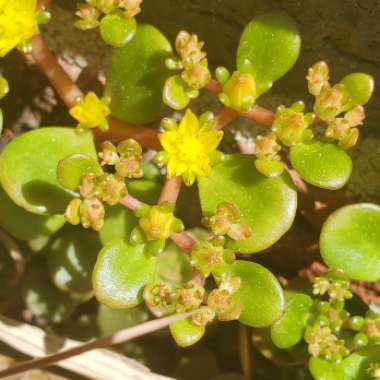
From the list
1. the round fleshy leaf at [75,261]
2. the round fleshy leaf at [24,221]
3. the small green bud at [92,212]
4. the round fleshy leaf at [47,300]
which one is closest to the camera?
the small green bud at [92,212]

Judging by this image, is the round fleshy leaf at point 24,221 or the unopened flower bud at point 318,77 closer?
the unopened flower bud at point 318,77

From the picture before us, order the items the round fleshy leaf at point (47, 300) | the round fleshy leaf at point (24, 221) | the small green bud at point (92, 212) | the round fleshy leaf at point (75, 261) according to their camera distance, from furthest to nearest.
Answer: the round fleshy leaf at point (47, 300) → the round fleshy leaf at point (75, 261) → the round fleshy leaf at point (24, 221) → the small green bud at point (92, 212)

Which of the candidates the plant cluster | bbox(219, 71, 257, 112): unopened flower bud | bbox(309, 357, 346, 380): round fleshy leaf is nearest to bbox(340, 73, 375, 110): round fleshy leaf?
the plant cluster

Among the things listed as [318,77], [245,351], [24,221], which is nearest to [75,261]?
[24,221]

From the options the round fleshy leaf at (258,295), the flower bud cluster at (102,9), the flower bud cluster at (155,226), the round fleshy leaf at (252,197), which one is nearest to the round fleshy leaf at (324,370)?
the round fleshy leaf at (258,295)

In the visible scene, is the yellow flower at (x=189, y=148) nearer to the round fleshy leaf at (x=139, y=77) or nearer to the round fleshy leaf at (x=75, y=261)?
the round fleshy leaf at (x=139, y=77)

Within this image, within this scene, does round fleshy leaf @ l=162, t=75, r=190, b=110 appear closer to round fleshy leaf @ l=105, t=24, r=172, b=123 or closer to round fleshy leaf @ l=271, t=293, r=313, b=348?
round fleshy leaf @ l=105, t=24, r=172, b=123

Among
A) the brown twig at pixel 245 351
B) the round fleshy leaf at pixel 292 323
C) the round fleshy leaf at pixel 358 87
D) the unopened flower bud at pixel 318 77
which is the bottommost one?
the brown twig at pixel 245 351
